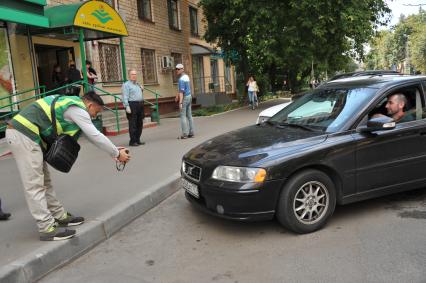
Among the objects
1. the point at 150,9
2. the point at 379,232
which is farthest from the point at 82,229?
the point at 150,9

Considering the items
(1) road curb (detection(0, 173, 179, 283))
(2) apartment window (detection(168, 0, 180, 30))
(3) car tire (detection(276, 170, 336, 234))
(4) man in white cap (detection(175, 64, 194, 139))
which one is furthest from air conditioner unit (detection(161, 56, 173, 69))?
(3) car tire (detection(276, 170, 336, 234))

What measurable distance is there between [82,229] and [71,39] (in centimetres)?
1134

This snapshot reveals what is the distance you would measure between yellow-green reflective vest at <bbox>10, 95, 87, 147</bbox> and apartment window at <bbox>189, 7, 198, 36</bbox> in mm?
21897

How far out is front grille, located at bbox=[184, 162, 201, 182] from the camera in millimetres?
4637

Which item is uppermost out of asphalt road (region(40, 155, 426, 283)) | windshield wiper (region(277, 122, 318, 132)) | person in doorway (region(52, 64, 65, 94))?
person in doorway (region(52, 64, 65, 94))

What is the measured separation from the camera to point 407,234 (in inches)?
168

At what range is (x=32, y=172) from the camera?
13.4 feet

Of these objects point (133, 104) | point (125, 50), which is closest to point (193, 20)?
point (125, 50)

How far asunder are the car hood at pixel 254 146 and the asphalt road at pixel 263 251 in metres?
0.78

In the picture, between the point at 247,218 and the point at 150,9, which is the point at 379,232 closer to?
the point at 247,218

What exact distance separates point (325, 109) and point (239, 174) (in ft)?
5.08

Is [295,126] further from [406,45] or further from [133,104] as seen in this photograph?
[406,45]

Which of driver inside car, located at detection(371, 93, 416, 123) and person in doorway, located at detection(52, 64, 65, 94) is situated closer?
driver inside car, located at detection(371, 93, 416, 123)

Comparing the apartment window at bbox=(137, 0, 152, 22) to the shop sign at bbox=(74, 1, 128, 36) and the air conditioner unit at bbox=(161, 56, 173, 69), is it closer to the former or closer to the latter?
the air conditioner unit at bbox=(161, 56, 173, 69)
